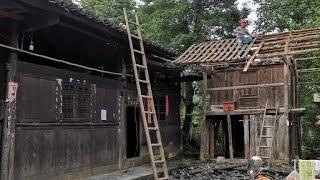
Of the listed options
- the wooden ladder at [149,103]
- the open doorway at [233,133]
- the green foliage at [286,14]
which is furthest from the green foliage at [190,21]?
the wooden ladder at [149,103]

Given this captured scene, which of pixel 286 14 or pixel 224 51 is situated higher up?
pixel 286 14

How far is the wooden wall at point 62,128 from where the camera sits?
890 centimetres

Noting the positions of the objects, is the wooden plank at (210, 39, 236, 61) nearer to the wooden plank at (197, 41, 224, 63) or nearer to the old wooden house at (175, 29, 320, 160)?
the old wooden house at (175, 29, 320, 160)

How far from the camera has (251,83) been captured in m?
17.1

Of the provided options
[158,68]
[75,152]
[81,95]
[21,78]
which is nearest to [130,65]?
[158,68]

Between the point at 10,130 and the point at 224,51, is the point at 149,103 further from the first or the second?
the point at 224,51

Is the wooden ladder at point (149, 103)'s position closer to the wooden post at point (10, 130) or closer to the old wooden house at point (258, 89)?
the wooden post at point (10, 130)

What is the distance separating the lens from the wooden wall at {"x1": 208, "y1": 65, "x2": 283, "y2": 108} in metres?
16.5

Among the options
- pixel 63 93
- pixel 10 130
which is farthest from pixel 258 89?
pixel 10 130

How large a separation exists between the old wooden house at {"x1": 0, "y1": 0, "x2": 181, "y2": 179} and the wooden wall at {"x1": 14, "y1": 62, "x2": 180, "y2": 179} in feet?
0.07

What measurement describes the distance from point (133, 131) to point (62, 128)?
571 cm

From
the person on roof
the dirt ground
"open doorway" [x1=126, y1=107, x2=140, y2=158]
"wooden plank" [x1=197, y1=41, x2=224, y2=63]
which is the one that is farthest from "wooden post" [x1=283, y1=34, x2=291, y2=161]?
"open doorway" [x1=126, y1=107, x2=140, y2=158]

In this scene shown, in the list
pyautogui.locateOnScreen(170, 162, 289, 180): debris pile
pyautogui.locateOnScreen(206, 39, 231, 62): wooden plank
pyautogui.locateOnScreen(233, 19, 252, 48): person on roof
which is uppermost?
pyautogui.locateOnScreen(233, 19, 252, 48): person on roof

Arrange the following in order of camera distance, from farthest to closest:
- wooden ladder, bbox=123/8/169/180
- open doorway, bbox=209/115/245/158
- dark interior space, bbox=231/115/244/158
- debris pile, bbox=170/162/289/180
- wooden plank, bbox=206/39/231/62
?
dark interior space, bbox=231/115/244/158
open doorway, bbox=209/115/245/158
wooden plank, bbox=206/39/231/62
debris pile, bbox=170/162/289/180
wooden ladder, bbox=123/8/169/180
